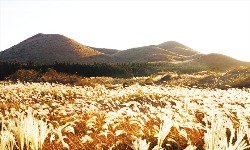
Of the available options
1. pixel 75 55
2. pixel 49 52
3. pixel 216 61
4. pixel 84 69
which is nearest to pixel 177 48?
pixel 216 61

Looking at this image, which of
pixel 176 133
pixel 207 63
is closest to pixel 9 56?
pixel 207 63

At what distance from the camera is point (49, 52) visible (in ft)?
236

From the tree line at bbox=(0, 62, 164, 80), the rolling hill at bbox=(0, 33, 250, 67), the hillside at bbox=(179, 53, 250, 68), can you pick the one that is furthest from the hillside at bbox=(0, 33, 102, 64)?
the tree line at bbox=(0, 62, 164, 80)

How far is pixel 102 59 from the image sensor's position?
7181cm

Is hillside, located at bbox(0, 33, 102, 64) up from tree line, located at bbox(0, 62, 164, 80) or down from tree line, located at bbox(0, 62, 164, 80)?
up

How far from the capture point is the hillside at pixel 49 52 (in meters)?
67.5

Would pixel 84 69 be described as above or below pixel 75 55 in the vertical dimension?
below

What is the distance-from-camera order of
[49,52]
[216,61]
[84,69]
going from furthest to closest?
1. [49,52]
2. [216,61]
3. [84,69]

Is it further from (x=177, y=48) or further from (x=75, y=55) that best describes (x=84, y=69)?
(x=177, y=48)

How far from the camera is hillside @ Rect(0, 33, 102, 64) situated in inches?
2656

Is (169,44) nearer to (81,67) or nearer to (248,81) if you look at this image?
(81,67)

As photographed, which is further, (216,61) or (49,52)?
(49,52)

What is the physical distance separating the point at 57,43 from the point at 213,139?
7948cm

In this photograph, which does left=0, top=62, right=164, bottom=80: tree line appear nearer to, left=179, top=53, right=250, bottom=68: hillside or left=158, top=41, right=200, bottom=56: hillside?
left=179, top=53, right=250, bottom=68: hillside
